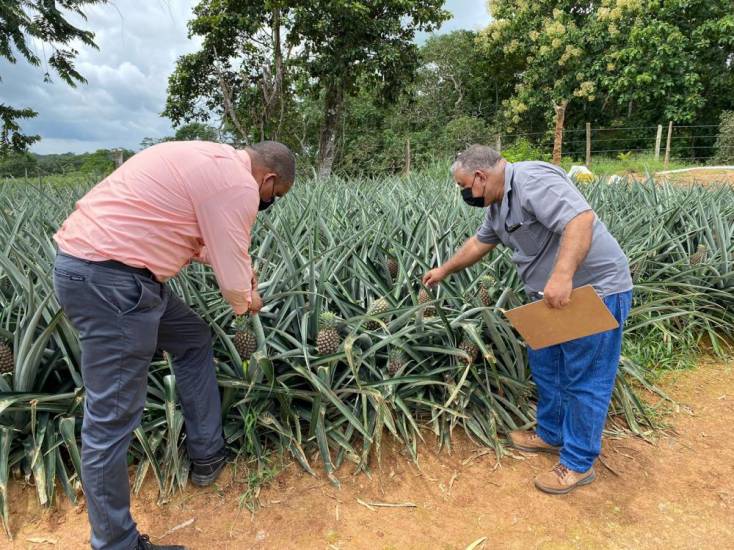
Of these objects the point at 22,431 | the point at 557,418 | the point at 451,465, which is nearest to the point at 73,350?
the point at 22,431

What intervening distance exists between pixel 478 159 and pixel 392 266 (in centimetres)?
104

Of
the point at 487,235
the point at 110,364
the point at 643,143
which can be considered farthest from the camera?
the point at 643,143

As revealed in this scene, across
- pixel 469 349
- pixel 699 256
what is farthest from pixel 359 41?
pixel 469 349

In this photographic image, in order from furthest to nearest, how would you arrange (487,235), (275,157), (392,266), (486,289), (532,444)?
1. (392,266)
2. (486,289)
3. (532,444)
4. (487,235)
5. (275,157)

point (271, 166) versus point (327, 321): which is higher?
point (271, 166)

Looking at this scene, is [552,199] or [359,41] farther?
[359,41]

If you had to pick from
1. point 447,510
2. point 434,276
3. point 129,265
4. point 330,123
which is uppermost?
point 330,123

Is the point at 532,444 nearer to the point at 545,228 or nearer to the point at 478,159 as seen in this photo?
the point at 545,228

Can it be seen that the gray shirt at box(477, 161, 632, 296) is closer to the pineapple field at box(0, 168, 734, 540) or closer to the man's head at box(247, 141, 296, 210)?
the pineapple field at box(0, 168, 734, 540)

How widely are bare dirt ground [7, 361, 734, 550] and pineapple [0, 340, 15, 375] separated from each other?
1.56ft

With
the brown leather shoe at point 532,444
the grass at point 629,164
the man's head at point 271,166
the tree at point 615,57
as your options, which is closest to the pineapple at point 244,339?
the man's head at point 271,166

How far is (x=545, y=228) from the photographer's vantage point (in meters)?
1.92

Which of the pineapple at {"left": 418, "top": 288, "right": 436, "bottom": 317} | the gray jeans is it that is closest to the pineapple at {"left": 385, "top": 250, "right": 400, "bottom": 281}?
the pineapple at {"left": 418, "top": 288, "right": 436, "bottom": 317}

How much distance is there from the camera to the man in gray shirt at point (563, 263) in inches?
70.0
